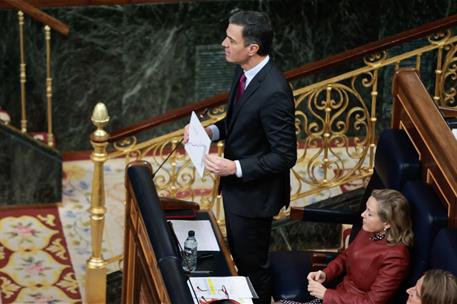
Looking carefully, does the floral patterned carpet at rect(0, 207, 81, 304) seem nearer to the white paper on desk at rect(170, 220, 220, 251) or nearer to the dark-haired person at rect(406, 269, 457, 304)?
the white paper on desk at rect(170, 220, 220, 251)

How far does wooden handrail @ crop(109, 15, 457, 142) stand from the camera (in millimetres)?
6609

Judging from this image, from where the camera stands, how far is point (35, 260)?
7.46 metres

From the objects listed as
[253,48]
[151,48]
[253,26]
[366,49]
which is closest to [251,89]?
[253,48]

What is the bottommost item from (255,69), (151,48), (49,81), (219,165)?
(219,165)

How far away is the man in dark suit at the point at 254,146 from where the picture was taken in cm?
547

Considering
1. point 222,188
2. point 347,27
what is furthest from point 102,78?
point 222,188

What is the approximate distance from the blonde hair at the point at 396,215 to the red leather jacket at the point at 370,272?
43 mm

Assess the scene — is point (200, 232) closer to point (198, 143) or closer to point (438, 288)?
point (198, 143)

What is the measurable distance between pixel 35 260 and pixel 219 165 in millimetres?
2447

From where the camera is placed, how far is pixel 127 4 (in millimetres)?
8977

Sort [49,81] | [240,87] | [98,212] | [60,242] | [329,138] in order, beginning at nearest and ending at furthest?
[240,87], [98,212], [329,138], [60,242], [49,81]

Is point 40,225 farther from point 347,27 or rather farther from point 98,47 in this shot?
point 347,27

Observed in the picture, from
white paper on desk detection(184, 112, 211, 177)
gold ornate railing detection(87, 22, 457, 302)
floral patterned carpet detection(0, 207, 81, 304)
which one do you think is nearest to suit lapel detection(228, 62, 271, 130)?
white paper on desk detection(184, 112, 211, 177)

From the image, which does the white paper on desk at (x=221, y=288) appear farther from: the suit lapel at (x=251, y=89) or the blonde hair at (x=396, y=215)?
the suit lapel at (x=251, y=89)
